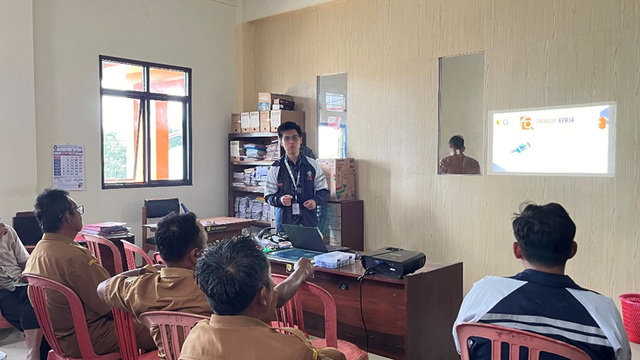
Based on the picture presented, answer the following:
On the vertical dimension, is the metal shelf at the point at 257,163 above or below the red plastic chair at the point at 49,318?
above

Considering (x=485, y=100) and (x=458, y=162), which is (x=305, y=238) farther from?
(x=485, y=100)

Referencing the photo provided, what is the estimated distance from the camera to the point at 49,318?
243 centimetres

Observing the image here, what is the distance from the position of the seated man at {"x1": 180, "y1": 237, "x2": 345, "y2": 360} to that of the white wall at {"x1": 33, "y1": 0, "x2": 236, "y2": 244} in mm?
4499

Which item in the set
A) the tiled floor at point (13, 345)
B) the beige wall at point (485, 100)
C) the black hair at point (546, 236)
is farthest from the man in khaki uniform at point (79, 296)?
the beige wall at point (485, 100)

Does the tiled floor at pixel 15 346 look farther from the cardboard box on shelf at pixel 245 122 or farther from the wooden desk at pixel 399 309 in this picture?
the cardboard box on shelf at pixel 245 122

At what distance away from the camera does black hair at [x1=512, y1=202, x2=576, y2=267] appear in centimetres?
174

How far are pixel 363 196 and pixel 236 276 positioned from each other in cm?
427

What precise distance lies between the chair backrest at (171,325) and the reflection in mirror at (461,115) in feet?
11.5

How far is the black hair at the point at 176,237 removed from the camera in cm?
211

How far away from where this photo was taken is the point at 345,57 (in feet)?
19.0

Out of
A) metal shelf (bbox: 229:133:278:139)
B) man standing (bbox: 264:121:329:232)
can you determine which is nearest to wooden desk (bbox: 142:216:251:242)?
man standing (bbox: 264:121:329:232)

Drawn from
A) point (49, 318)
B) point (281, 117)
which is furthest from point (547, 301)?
point (281, 117)

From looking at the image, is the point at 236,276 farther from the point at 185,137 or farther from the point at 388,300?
the point at 185,137

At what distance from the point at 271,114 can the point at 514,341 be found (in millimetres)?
4843
